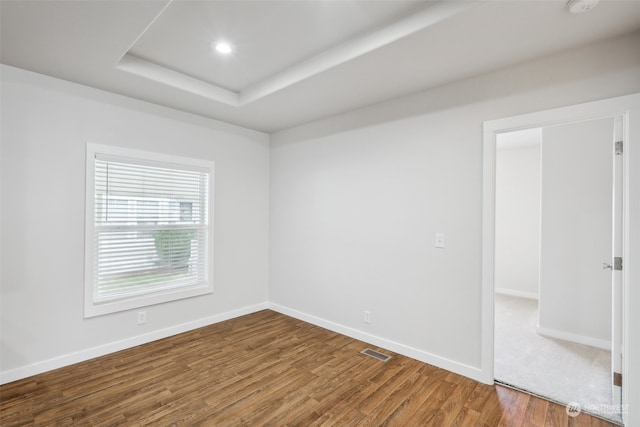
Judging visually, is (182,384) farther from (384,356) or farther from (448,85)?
(448,85)

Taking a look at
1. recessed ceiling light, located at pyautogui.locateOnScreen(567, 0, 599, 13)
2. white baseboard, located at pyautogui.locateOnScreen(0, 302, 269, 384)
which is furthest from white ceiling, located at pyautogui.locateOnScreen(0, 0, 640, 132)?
white baseboard, located at pyautogui.locateOnScreen(0, 302, 269, 384)

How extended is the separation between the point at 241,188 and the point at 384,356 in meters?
2.78

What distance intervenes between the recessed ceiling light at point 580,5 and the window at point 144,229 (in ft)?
11.9

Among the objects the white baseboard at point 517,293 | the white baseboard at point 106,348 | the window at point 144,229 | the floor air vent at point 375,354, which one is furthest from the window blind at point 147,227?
the white baseboard at point 517,293

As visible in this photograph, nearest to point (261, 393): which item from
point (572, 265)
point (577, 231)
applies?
point (572, 265)

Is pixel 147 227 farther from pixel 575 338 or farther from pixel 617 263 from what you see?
pixel 575 338

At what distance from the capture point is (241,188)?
4.34m

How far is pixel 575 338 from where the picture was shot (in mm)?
3496

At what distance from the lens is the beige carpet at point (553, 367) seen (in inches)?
95.4

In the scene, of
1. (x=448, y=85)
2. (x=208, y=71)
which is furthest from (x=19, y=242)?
(x=448, y=85)

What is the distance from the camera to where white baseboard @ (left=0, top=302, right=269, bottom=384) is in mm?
2625

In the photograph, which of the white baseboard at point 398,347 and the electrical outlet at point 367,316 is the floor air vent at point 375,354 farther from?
the electrical outlet at point 367,316

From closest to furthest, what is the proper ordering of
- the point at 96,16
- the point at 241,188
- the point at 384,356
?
the point at 96,16 < the point at 384,356 < the point at 241,188

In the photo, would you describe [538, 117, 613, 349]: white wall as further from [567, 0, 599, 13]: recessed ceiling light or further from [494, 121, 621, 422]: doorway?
[567, 0, 599, 13]: recessed ceiling light
